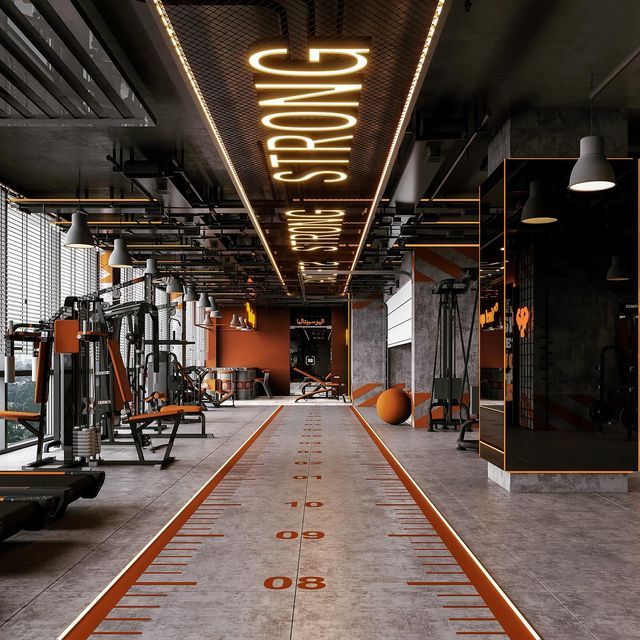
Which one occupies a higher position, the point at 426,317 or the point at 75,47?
the point at 75,47

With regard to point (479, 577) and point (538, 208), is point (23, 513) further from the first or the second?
point (538, 208)

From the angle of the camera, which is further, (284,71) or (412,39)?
(284,71)

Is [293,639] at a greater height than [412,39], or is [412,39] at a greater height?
[412,39]

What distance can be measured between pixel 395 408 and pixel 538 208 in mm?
6530

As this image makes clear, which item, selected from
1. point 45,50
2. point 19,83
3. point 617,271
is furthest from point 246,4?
point 617,271

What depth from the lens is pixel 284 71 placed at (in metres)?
3.86

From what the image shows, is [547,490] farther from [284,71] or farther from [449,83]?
[284,71]

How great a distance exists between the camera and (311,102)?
4250mm

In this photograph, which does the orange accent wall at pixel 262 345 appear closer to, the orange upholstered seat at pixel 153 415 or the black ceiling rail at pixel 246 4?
the orange upholstered seat at pixel 153 415

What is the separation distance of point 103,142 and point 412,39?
455 centimetres

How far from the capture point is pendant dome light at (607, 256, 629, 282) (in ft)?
18.5

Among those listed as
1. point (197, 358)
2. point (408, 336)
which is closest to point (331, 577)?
point (408, 336)

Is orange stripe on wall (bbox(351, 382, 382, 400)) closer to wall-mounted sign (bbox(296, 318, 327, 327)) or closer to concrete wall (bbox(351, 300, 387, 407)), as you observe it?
concrete wall (bbox(351, 300, 387, 407))

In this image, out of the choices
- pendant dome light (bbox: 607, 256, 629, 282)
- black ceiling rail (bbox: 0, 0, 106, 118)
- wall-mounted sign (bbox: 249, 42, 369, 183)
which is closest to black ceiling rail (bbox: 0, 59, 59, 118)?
black ceiling rail (bbox: 0, 0, 106, 118)
